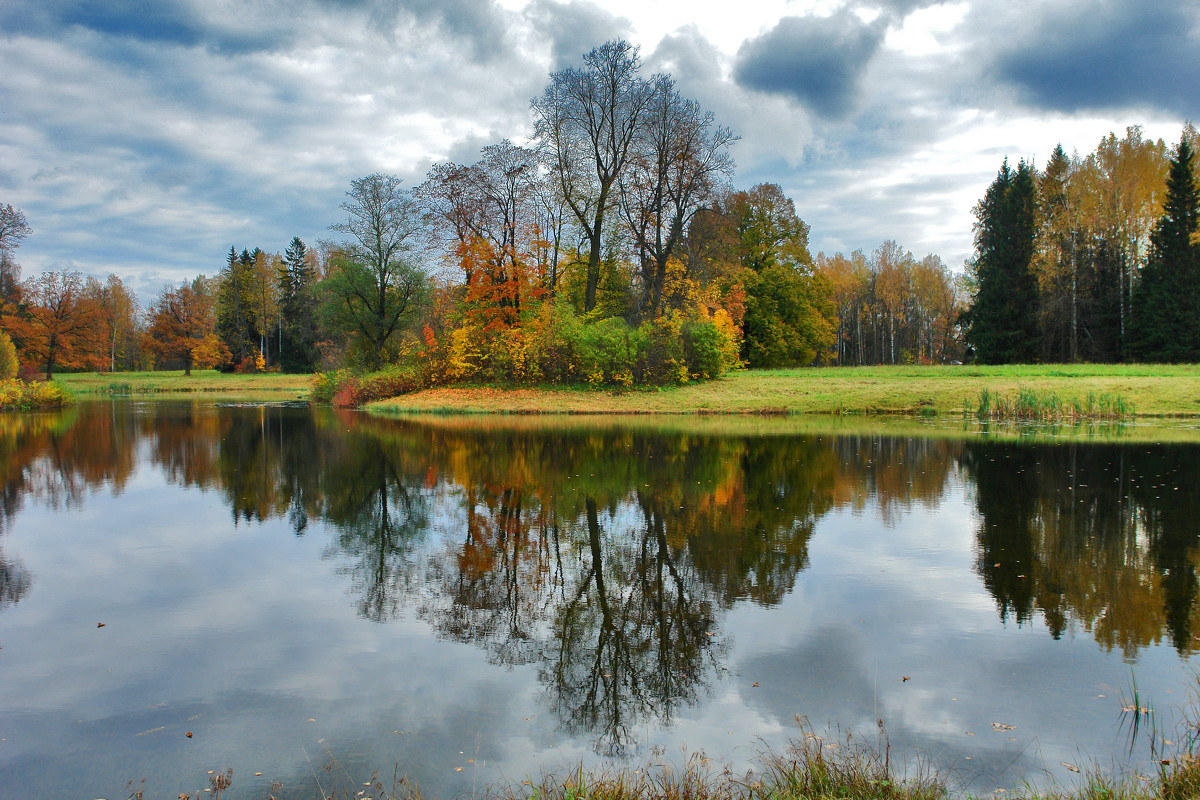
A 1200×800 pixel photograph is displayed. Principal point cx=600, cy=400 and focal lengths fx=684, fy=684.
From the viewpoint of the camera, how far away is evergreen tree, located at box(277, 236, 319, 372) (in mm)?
70250

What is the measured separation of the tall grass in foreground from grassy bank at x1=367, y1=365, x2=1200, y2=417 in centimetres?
34

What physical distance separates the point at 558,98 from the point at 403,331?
17.1 m

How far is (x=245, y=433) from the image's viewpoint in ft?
70.6

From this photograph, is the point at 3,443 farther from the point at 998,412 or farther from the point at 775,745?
the point at 998,412

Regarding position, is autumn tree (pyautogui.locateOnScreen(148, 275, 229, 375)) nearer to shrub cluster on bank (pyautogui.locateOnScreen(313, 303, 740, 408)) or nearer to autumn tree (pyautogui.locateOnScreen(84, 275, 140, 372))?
autumn tree (pyautogui.locateOnScreen(84, 275, 140, 372))

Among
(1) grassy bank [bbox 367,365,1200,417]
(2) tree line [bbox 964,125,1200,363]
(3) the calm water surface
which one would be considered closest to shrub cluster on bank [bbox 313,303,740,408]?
(1) grassy bank [bbox 367,365,1200,417]

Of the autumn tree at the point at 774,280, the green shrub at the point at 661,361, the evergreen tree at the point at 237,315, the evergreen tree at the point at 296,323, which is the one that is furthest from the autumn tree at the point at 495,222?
the evergreen tree at the point at 237,315

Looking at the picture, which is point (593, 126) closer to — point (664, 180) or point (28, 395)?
point (664, 180)

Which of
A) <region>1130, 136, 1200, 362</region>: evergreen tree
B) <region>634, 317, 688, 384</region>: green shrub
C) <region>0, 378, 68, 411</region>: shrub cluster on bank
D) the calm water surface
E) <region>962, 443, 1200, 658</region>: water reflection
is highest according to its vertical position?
<region>1130, 136, 1200, 362</region>: evergreen tree

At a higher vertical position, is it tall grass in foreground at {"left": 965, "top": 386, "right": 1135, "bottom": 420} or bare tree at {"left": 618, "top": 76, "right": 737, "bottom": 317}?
bare tree at {"left": 618, "top": 76, "right": 737, "bottom": 317}

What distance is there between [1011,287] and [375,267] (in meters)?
42.5

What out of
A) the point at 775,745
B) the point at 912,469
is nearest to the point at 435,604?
the point at 775,745

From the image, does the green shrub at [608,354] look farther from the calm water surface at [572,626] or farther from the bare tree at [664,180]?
the calm water surface at [572,626]

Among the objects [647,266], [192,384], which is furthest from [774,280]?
[192,384]
